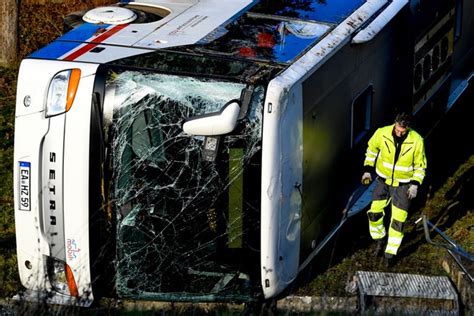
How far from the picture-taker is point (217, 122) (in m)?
8.26

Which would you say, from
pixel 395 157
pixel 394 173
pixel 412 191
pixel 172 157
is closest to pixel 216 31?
pixel 172 157

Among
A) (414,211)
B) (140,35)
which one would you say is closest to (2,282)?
(140,35)

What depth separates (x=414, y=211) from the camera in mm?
11562

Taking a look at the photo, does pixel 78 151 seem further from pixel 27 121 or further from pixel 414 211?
pixel 414 211

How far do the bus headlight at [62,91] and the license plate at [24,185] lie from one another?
0.47 metres

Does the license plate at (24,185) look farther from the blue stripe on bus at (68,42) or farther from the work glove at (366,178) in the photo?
the work glove at (366,178)

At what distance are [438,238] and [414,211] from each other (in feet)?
2.21

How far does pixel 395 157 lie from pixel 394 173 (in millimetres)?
162

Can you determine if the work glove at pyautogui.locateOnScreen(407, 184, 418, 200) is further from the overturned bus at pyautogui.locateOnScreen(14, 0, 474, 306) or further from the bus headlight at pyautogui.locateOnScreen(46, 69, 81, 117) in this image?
the bus headlight at pyautogui.locateOnScreen(46, 69, 81, 117)

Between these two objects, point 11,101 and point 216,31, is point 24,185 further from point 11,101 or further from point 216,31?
point 11,101

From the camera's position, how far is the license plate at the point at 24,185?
866 cm

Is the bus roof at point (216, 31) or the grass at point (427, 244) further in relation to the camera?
the grass at point (427, 244)

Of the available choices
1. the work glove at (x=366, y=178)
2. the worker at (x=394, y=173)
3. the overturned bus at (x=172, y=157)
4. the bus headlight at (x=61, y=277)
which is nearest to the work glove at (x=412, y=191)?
the worker at (x=394, y=173)

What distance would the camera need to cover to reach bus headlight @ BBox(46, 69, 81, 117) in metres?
8.38
